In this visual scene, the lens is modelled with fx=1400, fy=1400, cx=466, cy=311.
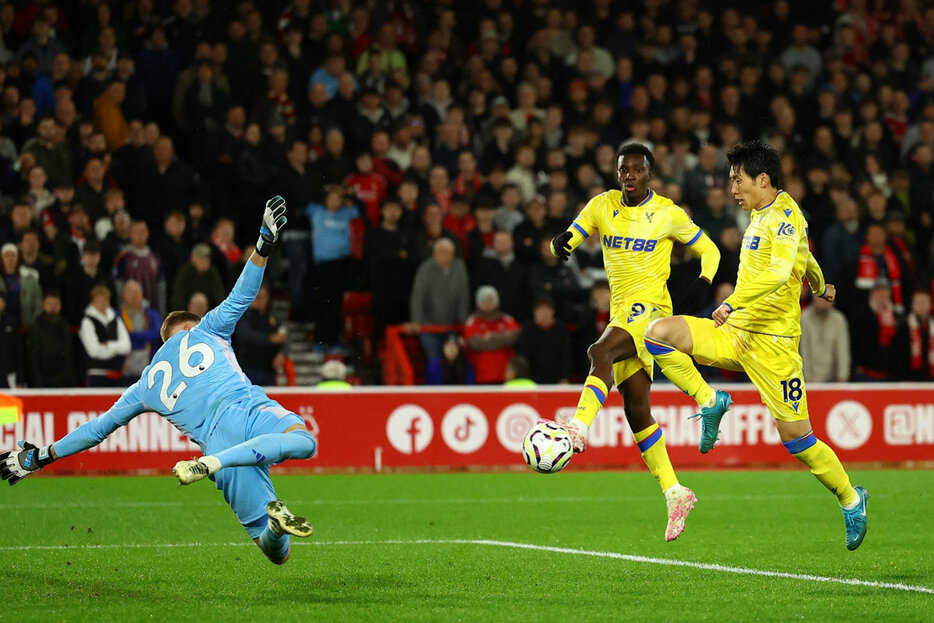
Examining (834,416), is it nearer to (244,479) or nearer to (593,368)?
(593,368)

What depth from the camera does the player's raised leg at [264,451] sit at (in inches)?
284

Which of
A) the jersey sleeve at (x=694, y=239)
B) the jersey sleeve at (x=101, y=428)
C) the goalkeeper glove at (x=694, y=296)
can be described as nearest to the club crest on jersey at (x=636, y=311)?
the goalkeeper glove at (x=694, y=296)

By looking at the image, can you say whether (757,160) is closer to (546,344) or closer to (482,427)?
(482,427)

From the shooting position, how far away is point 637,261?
9.41 meters

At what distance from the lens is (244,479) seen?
7945 millimetres

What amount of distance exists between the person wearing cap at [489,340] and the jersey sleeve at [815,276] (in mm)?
7080

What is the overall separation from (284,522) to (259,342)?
27.9 ft

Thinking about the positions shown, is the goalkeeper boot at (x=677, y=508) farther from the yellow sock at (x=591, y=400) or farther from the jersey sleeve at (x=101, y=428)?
the jersey sleeve at (x=101, y=428)

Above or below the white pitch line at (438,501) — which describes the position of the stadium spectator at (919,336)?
above

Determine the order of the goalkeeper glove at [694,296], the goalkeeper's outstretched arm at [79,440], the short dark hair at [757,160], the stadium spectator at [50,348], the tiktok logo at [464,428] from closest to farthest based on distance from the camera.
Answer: the goalkeeper's outstretched arm at [79,440], the short dark hair at [757,160], the goalkeeper glove at [694,296], the stadium spectator at [50,348], the tiktok logo at [464,428]

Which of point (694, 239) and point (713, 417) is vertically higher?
point (694, 239)

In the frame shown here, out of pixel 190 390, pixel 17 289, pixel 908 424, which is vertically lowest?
pixel 908 424

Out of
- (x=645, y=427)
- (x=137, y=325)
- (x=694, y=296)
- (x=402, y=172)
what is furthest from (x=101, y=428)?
(x=402, y=172)

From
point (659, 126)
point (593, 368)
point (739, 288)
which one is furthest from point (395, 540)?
A: point (659, 126)
